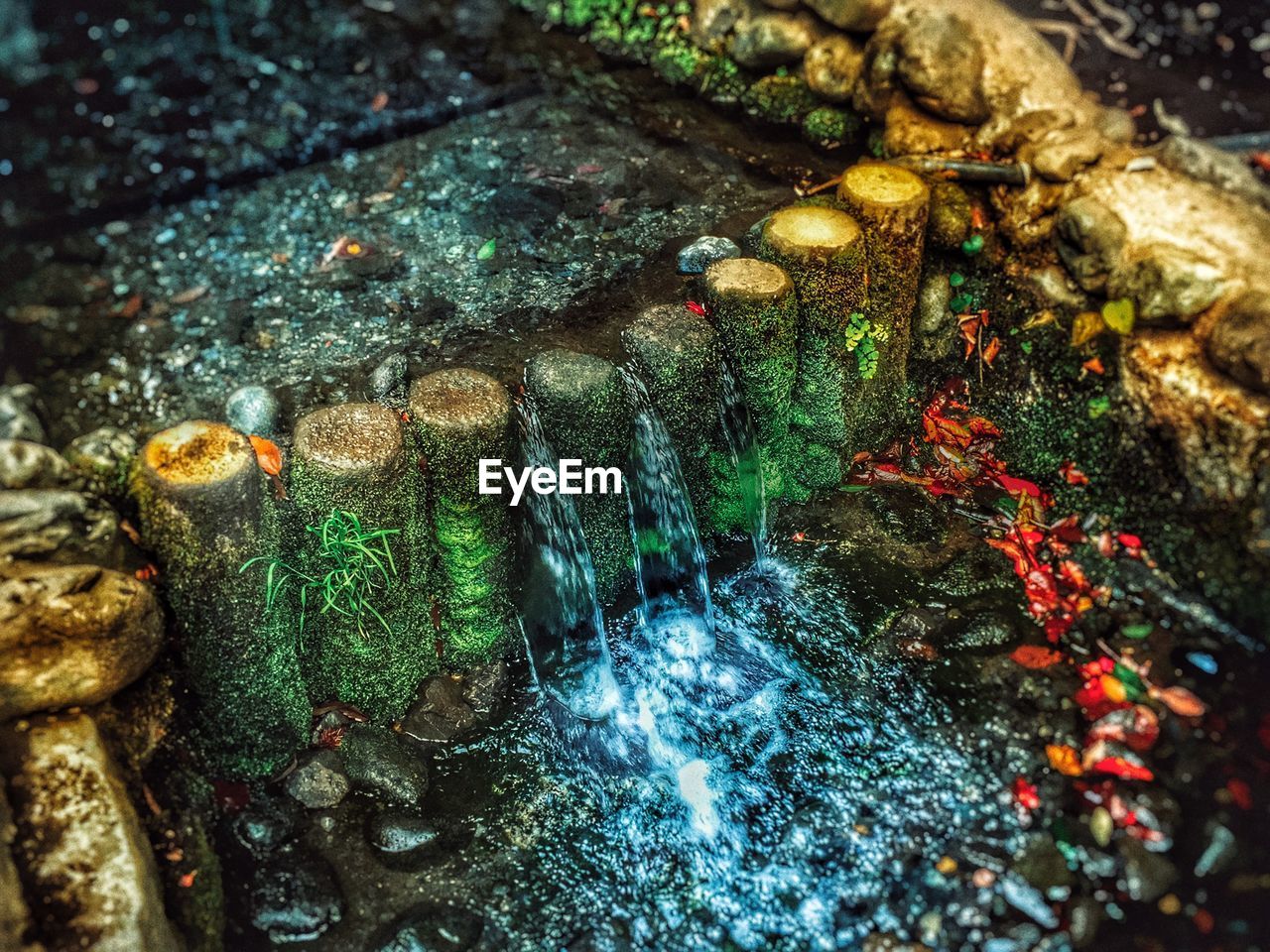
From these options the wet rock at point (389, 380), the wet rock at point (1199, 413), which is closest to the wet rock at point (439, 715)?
the wet rock at point (389, 380)

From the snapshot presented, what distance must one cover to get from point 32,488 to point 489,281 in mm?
2958

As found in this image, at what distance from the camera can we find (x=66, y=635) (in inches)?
144

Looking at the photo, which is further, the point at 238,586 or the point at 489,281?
the point at 489,281

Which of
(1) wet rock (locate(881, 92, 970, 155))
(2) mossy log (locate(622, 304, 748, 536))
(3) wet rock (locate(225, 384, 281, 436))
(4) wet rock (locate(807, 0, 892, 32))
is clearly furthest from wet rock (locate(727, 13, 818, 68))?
(3) wet rock (locate(225, 384, 281, 436))

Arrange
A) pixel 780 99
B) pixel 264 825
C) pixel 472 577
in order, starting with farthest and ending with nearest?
pixel 780 99 → pixel 472 577 → pixel 264 825

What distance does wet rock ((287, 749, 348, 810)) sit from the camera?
173 inches

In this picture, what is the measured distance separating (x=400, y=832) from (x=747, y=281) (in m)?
3.37

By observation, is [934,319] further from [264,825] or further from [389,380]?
[264,825]

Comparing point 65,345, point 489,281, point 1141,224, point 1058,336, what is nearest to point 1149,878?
point 1058,336

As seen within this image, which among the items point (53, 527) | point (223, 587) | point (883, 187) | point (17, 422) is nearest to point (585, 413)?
point (223, 587)

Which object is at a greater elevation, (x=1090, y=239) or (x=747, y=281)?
(x=1090, y=239)

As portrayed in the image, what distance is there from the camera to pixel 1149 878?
153 inches

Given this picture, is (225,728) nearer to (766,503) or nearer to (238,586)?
(238,586)

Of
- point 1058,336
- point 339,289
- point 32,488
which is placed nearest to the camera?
point 32,488
